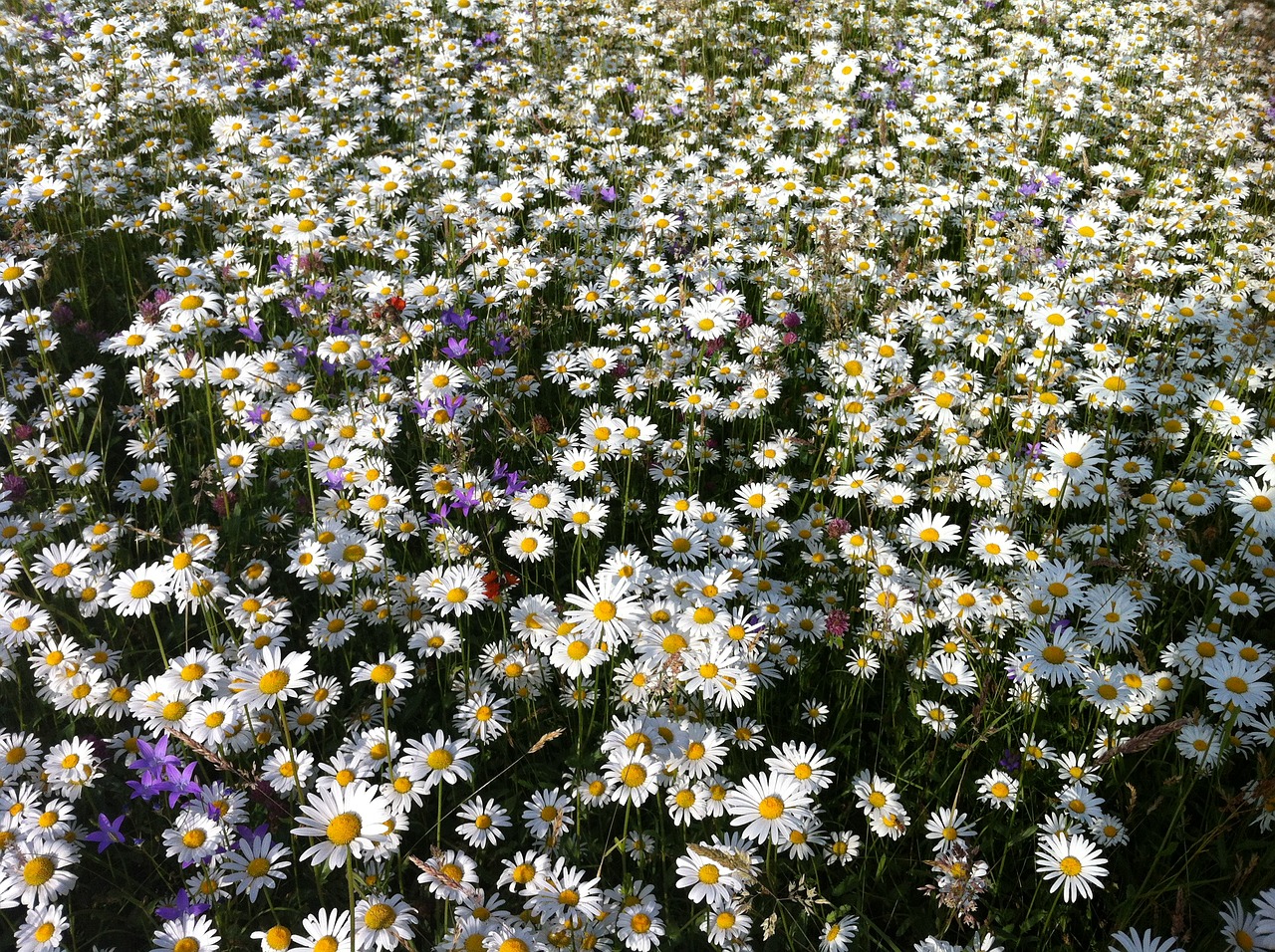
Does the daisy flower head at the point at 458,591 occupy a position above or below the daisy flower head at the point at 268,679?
below

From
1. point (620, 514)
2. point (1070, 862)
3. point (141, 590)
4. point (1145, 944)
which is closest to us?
point (1145, 944)

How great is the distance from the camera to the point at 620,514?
3734 millimetres

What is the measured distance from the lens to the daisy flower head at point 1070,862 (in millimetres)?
2345

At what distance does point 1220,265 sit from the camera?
4.98 meters

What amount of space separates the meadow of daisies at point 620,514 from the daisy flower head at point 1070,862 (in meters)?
0.02

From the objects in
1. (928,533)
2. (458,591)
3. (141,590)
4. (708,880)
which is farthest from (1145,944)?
(141,590)

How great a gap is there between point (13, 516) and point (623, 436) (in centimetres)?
254

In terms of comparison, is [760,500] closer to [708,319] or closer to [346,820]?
[708,319]

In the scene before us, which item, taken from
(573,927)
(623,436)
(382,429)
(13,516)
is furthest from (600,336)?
(573,927)

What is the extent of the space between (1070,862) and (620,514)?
2169 millimetres

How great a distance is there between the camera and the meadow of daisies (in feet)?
7.82

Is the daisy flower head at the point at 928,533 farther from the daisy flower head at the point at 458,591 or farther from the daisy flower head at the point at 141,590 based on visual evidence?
the daisy flower head at the point at 141,590

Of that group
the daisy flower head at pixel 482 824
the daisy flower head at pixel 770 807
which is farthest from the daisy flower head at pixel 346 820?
the daisy flower head at pixel 770 807

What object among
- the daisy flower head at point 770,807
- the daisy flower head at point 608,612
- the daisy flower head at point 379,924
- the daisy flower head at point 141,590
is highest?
the daisy flower head at point 608,612
